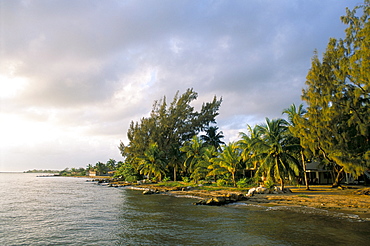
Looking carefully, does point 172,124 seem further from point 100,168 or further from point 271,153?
point 100,168

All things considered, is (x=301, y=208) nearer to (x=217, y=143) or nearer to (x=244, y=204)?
(x=244, y=204)

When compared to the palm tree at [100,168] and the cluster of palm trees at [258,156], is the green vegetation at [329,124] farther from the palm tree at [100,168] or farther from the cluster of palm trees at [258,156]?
the palm tree at [100,168]

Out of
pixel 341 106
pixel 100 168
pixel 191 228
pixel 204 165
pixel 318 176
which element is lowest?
pixel 191 228

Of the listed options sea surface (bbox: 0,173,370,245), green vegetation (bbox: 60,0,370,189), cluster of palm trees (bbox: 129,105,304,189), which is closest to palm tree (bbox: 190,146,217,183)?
cluster of palm trees (bbox: 129,105,304,189)

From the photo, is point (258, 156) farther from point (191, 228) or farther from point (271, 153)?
point (191, 228)

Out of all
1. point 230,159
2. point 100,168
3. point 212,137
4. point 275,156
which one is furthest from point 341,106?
point 100,168

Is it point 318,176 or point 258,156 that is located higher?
point 258,156

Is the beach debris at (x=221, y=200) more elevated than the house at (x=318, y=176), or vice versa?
the house at (x=318, y=176)

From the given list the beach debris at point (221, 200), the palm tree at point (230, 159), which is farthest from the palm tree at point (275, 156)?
the palm tree at point (230, 159)

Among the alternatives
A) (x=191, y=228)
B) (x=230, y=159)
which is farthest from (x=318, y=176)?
(x=191, y=228)

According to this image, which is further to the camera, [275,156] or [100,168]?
[100,168]

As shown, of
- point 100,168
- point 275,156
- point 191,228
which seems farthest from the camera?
point 100,168

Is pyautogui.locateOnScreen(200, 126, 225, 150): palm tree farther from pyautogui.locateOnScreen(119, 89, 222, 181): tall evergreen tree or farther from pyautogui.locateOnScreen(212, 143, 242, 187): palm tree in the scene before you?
pyautogui.locateOnScreen(212, 143, 242, 187): palm tree

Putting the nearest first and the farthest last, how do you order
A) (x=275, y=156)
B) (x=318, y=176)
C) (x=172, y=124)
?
Answer: (x=275, y=156), (x=318, y=176), (x=172, y=124)
